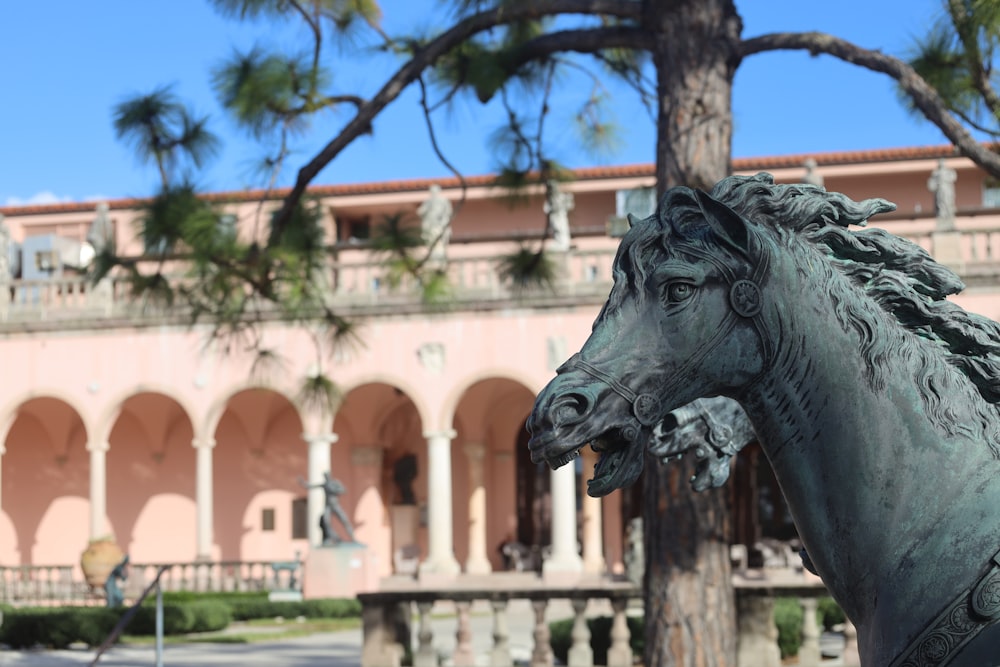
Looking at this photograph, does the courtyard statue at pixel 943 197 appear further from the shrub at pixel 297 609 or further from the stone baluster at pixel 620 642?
the stone baluster at pixel 620 642

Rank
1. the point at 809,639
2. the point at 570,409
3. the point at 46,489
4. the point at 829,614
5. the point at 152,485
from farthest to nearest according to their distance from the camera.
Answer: the point at 46,489 < the point at 152,485 < the point at 829,614 < the point at 809,639 < the point at 570,409

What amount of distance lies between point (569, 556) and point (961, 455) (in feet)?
80.9

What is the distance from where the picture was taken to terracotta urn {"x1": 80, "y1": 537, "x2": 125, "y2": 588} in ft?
82.5

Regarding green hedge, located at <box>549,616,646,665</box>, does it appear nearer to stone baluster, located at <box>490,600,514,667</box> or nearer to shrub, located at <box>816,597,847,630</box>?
stone baluster, located at <box>490,600,514,667</box>

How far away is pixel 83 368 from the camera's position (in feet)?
93.7

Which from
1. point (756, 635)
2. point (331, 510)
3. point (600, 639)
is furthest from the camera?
point (331, 510)

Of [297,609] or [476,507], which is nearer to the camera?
[297,609]

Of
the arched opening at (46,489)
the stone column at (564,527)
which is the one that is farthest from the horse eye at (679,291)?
the arched opening at (46,489)

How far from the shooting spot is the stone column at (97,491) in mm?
28125

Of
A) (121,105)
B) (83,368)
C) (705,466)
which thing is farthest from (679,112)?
(83,368)

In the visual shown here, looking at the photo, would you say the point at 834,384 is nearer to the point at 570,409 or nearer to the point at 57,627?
the point at 570,409

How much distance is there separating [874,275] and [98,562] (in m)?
24.8

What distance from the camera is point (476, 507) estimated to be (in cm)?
2983

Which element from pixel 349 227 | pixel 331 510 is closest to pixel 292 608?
pixel 331 510
